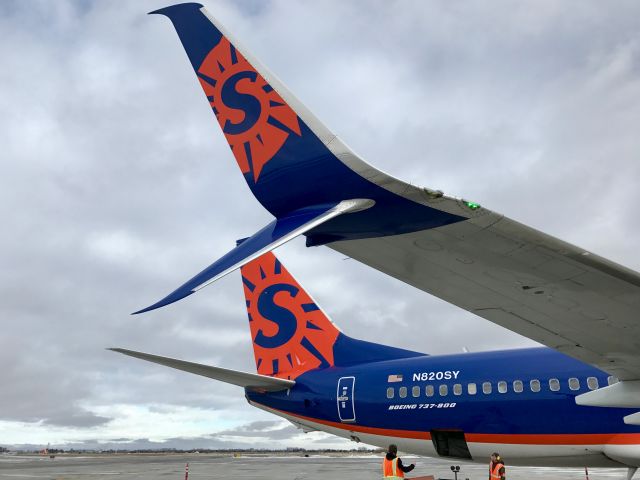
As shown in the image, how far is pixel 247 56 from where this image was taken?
16.4 feet

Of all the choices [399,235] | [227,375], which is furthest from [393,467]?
[399,235]

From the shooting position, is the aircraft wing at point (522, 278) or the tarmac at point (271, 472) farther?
the tarmac at point (271, 472)

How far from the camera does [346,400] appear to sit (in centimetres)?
1404

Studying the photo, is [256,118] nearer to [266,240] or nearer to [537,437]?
[266,240]

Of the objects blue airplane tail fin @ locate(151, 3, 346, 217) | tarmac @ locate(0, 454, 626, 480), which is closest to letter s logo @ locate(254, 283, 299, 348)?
tarmac @ locate(0, 454, 626, 480)

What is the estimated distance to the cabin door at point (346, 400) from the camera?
1386cm

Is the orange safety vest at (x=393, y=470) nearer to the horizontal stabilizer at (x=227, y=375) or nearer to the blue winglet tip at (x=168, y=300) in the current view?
the horizontal stabilizer at (x=227, y=375)

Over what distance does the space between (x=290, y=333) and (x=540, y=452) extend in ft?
27.7

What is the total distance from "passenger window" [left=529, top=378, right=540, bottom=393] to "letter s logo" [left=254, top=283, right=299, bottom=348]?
7.86 metres

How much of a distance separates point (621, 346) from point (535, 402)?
→ 6.30 metres

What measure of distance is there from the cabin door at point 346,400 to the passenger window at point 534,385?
14.6ft

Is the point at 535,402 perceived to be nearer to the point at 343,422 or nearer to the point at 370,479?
the point at 343,422

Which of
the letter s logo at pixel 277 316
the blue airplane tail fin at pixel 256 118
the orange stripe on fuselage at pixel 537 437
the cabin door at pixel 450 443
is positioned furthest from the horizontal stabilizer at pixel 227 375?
the blue airplane tail fin at pixel 256 118

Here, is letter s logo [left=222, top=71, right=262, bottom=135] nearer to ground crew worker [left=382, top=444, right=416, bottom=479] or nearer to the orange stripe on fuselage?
ground crew worker [left=382, top=444, right=416, bottom=479]
